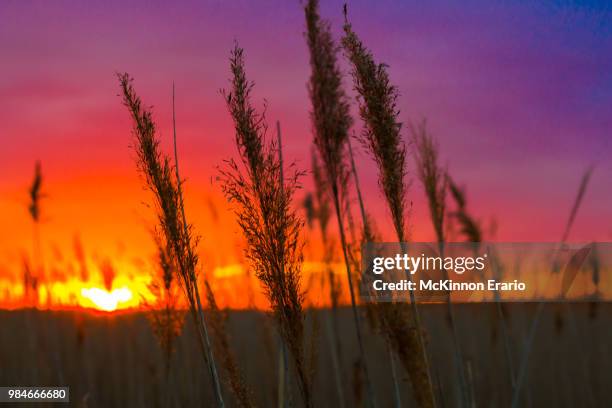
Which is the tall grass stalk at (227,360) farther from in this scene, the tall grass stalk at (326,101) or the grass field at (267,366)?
the grass field at (267,366)

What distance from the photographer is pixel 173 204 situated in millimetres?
2090

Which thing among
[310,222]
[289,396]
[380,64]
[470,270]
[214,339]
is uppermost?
[310,222]

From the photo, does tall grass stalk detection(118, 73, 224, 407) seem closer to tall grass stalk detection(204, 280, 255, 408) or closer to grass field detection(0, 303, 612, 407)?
tall grass stalk detection(204, 280, 255, 408)

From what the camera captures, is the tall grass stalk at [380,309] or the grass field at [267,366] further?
the grass field at [267,366]

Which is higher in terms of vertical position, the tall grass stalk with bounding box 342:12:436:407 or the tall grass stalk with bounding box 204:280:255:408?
the tall grass stalk with bounding box 342:12:436:407

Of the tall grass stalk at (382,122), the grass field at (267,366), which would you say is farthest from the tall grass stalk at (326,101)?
the grass field at (267,366)

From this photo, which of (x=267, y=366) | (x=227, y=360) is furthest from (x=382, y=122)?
(x=267, y=366)

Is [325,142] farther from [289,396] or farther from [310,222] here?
[310,222]

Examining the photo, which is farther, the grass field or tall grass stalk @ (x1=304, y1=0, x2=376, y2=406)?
the grass field

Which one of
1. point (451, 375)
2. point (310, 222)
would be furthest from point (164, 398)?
point (451, 375)

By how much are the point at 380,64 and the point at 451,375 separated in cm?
446

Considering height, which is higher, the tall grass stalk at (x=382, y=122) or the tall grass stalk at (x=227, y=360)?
the tall grass stalk at (x=382, y=122)

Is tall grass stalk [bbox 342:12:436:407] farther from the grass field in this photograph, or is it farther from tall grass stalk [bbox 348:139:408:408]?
the grass field

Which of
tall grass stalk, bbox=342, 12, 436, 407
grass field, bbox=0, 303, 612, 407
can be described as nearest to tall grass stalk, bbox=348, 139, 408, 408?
tall grass stalk, bbox=342, 12, 436, 407
